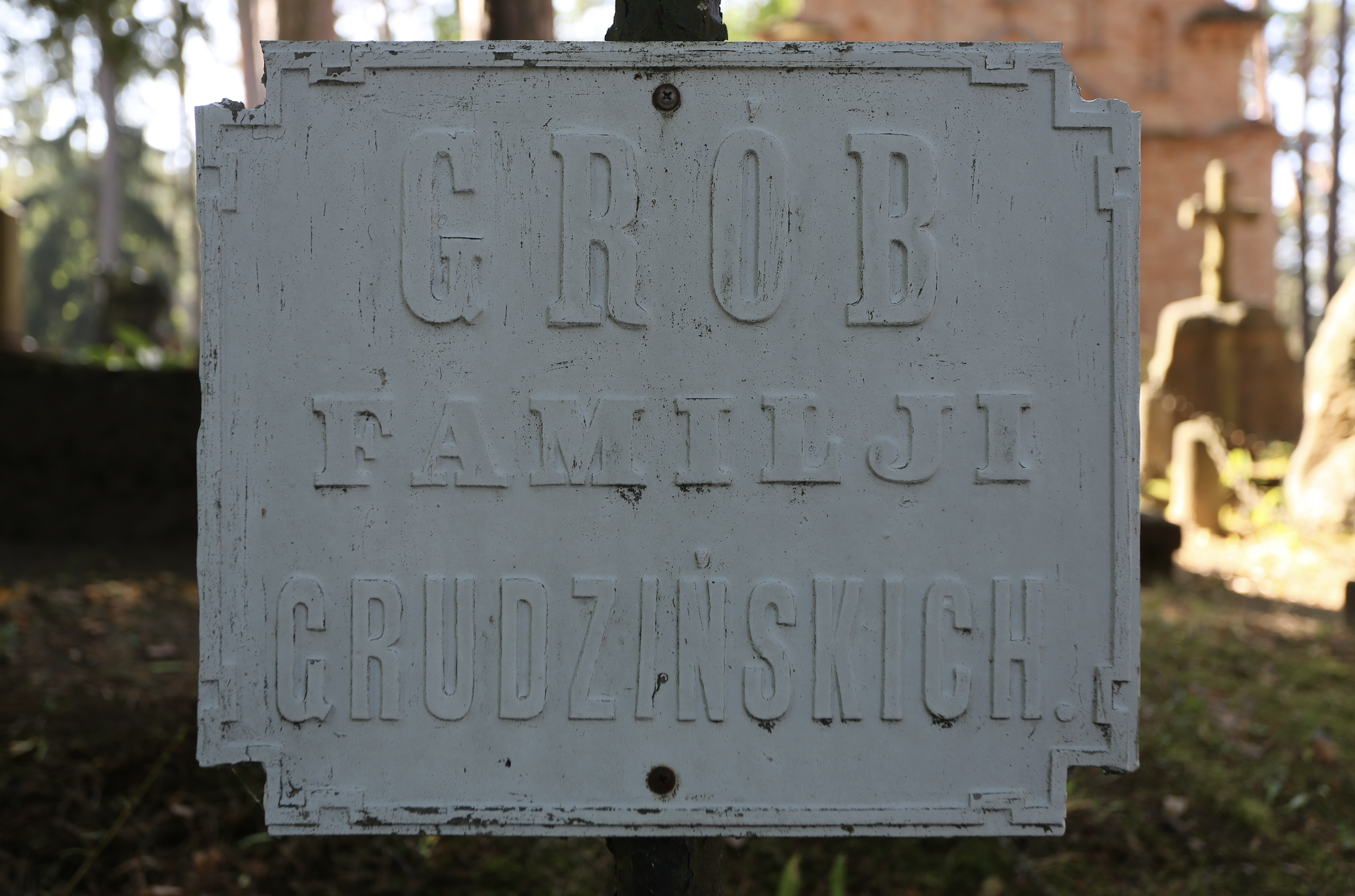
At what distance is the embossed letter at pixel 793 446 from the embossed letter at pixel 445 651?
1.67 ft

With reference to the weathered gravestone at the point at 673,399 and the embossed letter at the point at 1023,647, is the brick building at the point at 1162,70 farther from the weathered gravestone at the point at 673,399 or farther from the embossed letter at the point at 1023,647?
the embossed letter at the point at 1023,647

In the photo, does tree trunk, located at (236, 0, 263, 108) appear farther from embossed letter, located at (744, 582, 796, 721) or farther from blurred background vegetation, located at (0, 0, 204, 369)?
embossed letter, located at (744, 582, 796, 721)

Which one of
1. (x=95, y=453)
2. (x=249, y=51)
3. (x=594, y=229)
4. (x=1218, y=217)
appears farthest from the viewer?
(x=249, y=51)

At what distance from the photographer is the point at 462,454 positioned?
4.86ft

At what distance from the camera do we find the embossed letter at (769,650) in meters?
1.49

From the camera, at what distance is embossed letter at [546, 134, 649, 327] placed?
4.84ft

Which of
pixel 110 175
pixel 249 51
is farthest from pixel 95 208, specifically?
pixel 249 51

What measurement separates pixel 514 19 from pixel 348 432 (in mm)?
2810

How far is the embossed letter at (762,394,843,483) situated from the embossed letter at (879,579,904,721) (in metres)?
0.20

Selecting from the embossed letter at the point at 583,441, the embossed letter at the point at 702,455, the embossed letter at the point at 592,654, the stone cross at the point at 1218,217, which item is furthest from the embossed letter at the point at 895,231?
the stone cross at the point at 1218,217

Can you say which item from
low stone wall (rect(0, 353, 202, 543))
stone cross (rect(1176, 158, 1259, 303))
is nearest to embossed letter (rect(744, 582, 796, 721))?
low stone wall (rect(0, 353, 202, 543))

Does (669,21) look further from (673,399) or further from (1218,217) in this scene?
(1218,217)

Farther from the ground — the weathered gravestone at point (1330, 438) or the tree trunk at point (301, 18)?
the tree trunk at point (301, 18)

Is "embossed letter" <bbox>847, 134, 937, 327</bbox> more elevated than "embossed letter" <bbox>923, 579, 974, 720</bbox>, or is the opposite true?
"embossed letter" <bbox>847, 134, 937, 327</bbox>
